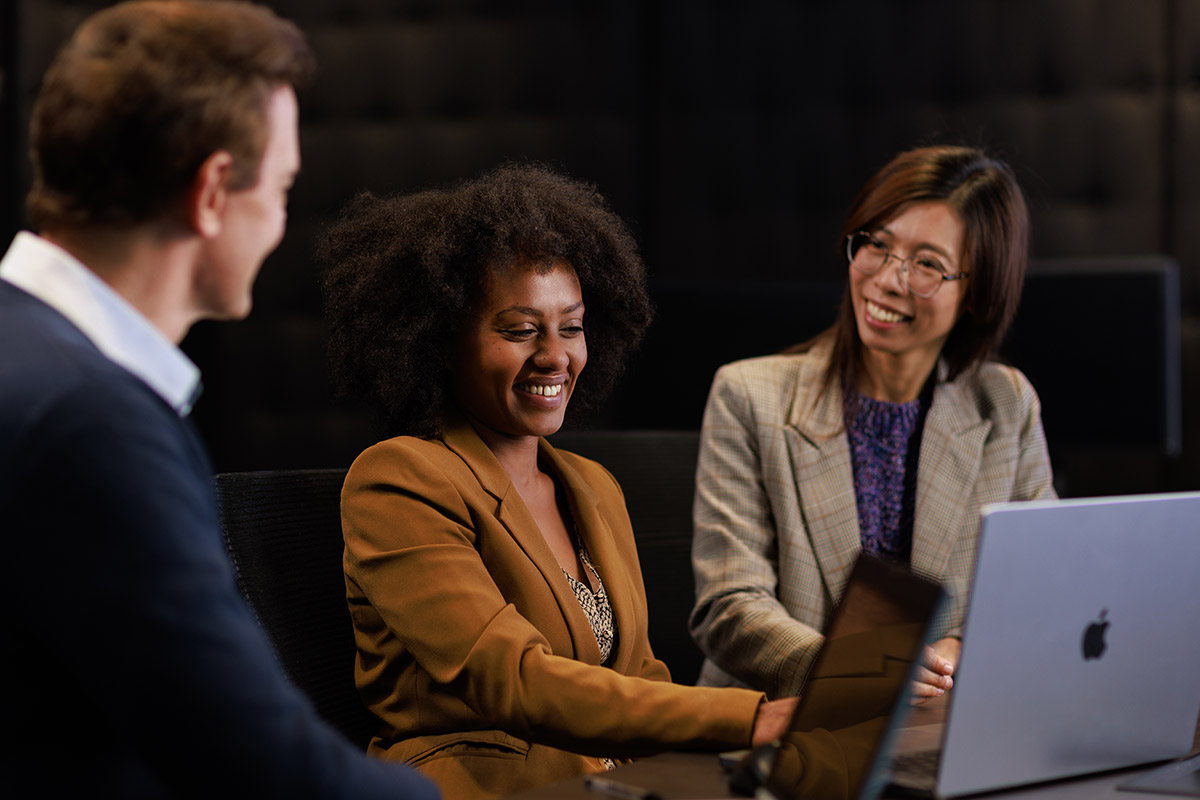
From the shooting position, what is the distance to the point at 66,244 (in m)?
0.93

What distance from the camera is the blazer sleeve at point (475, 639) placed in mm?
1317

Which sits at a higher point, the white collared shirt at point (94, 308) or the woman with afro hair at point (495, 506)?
the white collared shirt at point (94, 308)

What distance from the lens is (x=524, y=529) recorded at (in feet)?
5.26

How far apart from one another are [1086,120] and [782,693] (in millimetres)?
2779

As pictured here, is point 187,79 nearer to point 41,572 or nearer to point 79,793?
point 41,572

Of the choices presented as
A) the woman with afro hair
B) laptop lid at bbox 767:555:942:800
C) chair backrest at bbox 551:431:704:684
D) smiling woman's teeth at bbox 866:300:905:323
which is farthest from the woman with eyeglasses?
laptop lid at bbox 767:555:942:800

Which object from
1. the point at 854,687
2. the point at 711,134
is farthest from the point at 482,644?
the point at 711,134

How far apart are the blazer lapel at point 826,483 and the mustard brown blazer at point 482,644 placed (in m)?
0.47

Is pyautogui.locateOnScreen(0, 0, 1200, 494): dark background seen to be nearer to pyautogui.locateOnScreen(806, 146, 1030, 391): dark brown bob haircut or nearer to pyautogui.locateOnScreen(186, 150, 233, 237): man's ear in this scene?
pyautogui.locateOnScreen(806, 146, 1030, 391): dark brown bob haircut

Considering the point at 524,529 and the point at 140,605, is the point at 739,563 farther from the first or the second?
the point at 140,605

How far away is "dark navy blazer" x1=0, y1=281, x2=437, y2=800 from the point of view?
2.60 feet

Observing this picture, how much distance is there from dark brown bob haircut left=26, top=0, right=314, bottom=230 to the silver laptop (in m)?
0.74

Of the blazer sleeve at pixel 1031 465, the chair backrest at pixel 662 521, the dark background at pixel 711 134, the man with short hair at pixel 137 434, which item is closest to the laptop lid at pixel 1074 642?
the man with short hair at pixel 137 434

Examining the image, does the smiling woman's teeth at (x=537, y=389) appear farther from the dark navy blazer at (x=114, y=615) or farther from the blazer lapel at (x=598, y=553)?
the dark navy blazer at (x=114, y=615)
